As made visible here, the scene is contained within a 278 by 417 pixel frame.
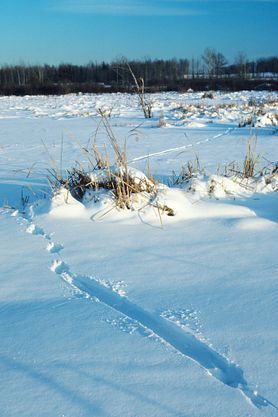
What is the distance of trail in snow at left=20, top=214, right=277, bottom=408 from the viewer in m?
1.20

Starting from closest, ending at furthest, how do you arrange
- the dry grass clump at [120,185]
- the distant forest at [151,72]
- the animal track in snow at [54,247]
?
the animal track in snow at [54,247]
the dry grass clump at [120,185]
the distant forest at [151,72]

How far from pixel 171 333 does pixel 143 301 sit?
25 cm

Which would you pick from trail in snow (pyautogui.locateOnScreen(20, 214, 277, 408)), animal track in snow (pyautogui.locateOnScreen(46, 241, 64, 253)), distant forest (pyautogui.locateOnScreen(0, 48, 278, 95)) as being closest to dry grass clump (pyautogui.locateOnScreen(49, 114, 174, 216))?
animal track in snow (pyautogui.locateOnScreen(46, 241, 64, 253))

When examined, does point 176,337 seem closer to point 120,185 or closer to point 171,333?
point 171,333

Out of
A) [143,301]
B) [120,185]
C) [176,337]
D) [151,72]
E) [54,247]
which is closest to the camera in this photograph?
[176,337]

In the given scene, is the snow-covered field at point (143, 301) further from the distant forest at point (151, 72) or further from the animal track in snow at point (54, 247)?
the distant forest at point (151, 72)

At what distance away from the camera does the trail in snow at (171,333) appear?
3.95 feet

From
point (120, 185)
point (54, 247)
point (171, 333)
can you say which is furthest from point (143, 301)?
point (120, 185)

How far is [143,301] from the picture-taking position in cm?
169

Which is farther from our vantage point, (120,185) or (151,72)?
(151,72)

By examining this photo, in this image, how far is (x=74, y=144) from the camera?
6469mm

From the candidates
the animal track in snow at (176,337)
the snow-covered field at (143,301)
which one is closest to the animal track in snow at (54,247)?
the snow-covered field at (143,301)

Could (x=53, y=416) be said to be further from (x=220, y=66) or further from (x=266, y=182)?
(x=220, y=66)

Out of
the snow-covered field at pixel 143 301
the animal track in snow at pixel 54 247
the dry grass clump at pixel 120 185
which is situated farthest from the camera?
the dry grass clump at pixel 120 185
